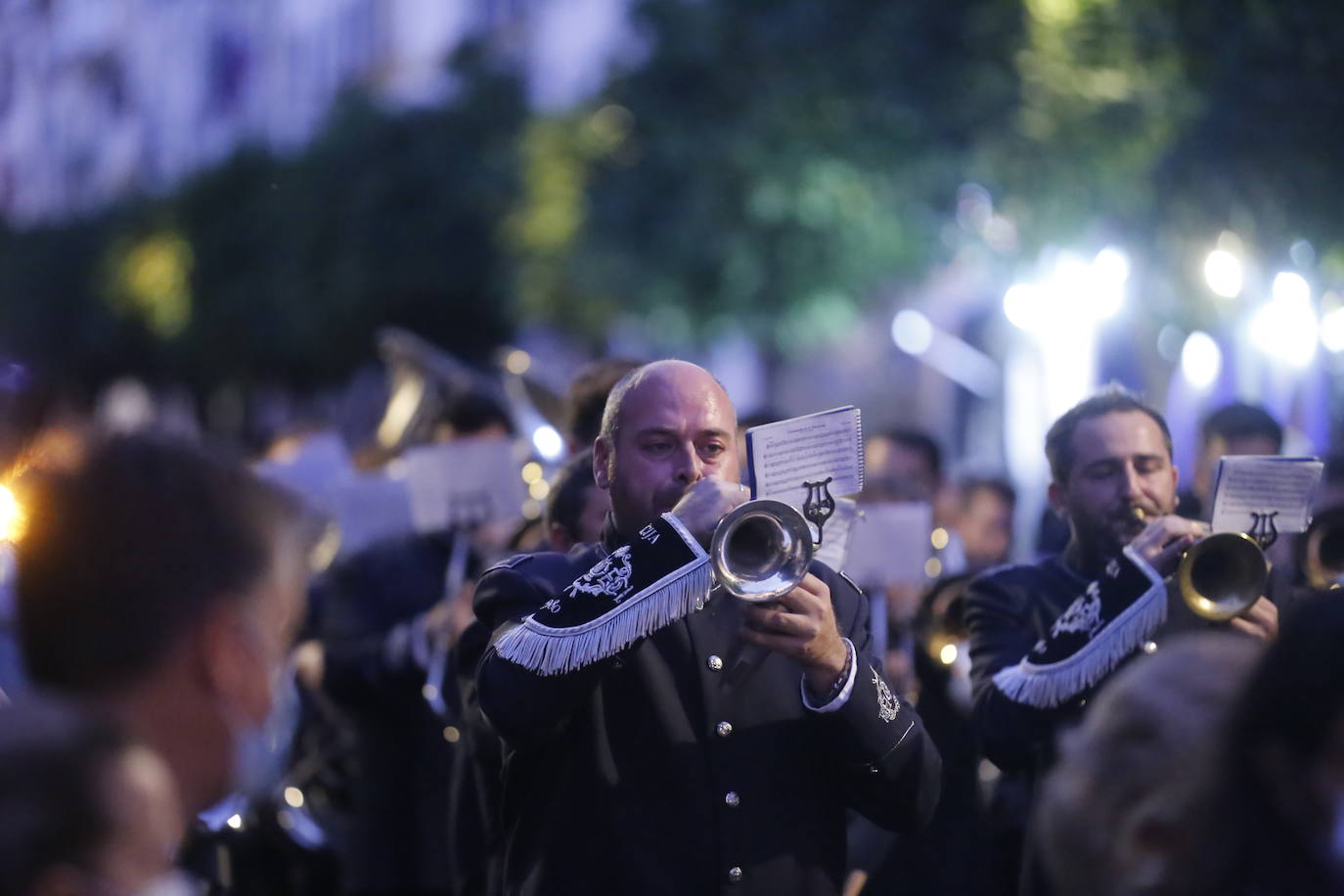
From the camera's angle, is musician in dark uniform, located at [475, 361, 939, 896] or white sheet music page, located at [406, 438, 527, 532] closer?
musician in dark uniform, located at [475, 361, 939, 896]

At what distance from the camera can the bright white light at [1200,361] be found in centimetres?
1497

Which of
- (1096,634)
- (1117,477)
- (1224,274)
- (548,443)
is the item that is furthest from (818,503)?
(1224,274)

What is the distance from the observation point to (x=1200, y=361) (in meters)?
15.2

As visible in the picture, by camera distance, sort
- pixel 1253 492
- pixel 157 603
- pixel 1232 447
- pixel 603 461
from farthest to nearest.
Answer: pixel 1232 447
pixel 1253 492
pixel 603 461
pixel 157 603

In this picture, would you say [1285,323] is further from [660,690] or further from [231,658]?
[231,658]

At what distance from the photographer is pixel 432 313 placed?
32375 millimetres

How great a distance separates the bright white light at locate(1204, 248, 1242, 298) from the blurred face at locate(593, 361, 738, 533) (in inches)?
426

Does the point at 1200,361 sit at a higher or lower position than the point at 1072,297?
lower

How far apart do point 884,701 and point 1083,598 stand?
786 mm

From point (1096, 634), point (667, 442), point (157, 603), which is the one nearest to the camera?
point (157, 603)

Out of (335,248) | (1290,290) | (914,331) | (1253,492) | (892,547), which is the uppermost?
(1253,492)

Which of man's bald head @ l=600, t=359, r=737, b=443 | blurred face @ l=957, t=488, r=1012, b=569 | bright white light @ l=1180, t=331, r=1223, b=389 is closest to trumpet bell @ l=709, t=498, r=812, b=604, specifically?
man's bald head @ l=600, t=359, r=737, b=443

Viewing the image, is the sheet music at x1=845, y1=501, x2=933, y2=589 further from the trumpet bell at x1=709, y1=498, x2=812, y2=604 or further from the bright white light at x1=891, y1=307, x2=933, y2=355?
the bright white light at x1=891, y1=307, x2=933, y2=355

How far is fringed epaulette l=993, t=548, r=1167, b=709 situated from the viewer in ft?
12.5
